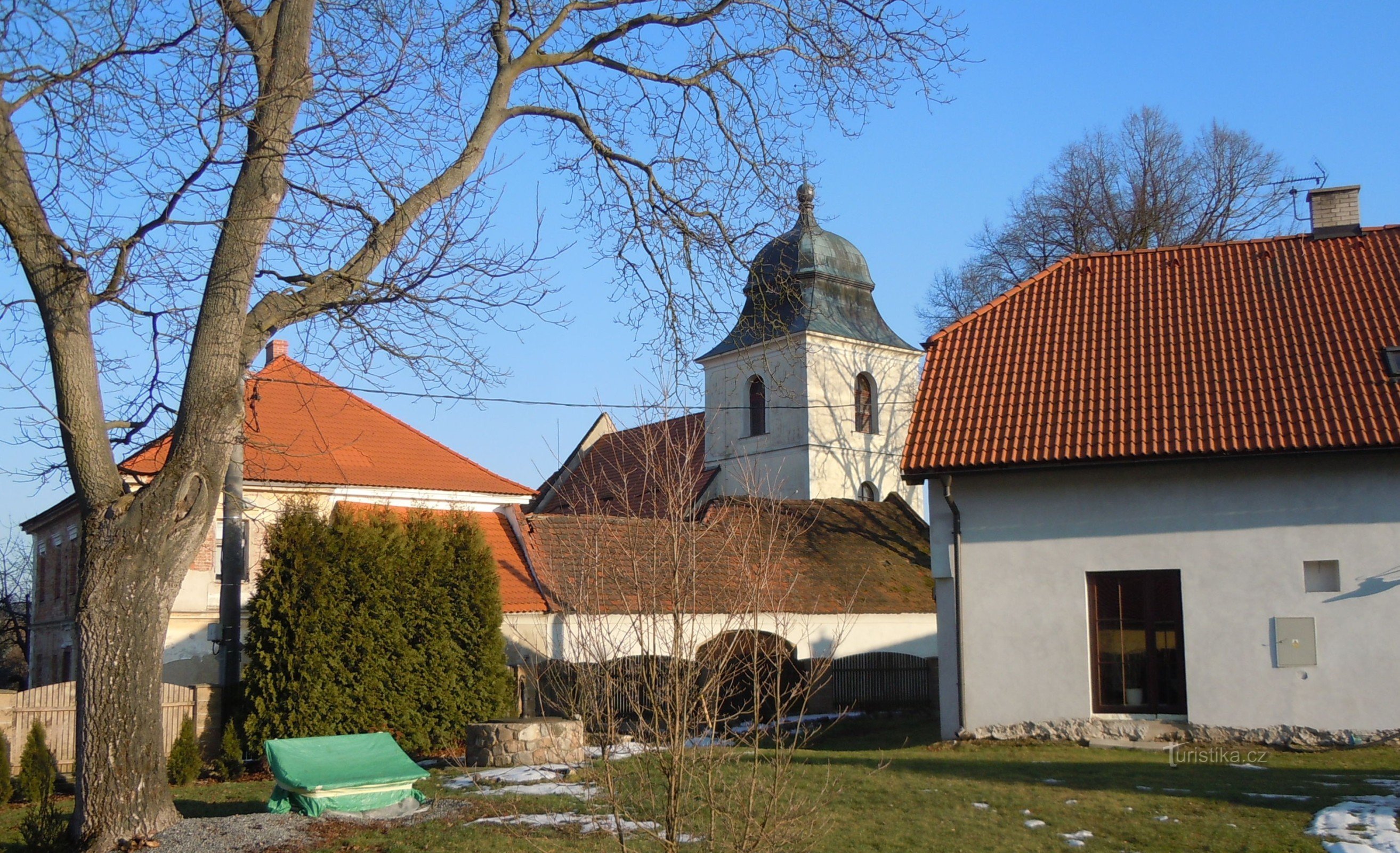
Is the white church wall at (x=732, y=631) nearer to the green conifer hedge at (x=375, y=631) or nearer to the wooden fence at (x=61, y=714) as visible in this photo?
the green conifer hedge at (x=375, y=631)

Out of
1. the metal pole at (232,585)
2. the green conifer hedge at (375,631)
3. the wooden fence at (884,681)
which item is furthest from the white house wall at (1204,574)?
the metal pole at (232,585)

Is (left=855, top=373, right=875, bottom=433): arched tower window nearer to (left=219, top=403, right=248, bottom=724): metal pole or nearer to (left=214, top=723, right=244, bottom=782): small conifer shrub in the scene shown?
(left=219, top=403, right=248, bottom=724): metal pole

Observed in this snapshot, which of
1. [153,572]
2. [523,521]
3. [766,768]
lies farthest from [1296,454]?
[523,521]

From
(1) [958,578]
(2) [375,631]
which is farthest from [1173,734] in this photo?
(2) [375,631]

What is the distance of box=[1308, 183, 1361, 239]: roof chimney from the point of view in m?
18.7

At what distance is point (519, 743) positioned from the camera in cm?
1408

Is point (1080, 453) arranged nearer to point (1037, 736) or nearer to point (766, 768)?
point (1037, 736)

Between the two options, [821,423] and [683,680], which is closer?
[683,680]

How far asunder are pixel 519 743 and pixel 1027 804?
6006 mm

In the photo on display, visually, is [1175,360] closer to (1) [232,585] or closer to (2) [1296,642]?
(2) [1296,642]

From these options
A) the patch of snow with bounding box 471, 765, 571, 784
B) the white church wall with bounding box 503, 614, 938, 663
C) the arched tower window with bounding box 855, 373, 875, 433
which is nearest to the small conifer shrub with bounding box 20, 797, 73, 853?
the white church wall with bounding box 503, 614, 938, 663

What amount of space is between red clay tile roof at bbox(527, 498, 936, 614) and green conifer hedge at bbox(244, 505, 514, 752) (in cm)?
156

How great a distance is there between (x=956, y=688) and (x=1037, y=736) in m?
1.24

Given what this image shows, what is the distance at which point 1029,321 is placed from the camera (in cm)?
1858
